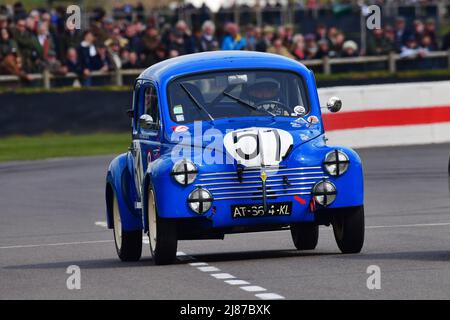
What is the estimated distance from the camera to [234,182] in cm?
1224

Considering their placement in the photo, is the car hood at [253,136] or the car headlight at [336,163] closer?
the car hood at [253,136]

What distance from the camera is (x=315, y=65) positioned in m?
36.1

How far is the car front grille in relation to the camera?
12.2 meters

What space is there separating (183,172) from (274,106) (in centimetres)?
174

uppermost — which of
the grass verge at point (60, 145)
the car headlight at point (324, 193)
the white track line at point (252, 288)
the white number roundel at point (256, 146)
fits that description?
the white number roundel at point (256, 146)

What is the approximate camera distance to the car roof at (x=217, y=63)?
13578mm

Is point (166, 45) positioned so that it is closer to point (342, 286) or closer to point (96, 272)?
point (96, 272)

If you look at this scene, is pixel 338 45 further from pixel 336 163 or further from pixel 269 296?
pixel 269 296

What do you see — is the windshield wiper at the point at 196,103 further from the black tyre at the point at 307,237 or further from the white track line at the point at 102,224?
the white track line at the point at 102,224

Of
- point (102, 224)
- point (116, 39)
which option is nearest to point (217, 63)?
point (102, 224)

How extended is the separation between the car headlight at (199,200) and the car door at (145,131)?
0.94 meters

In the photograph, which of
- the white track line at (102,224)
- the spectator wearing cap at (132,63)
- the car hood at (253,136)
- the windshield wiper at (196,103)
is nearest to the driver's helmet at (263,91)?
the car hood at (253,136)
